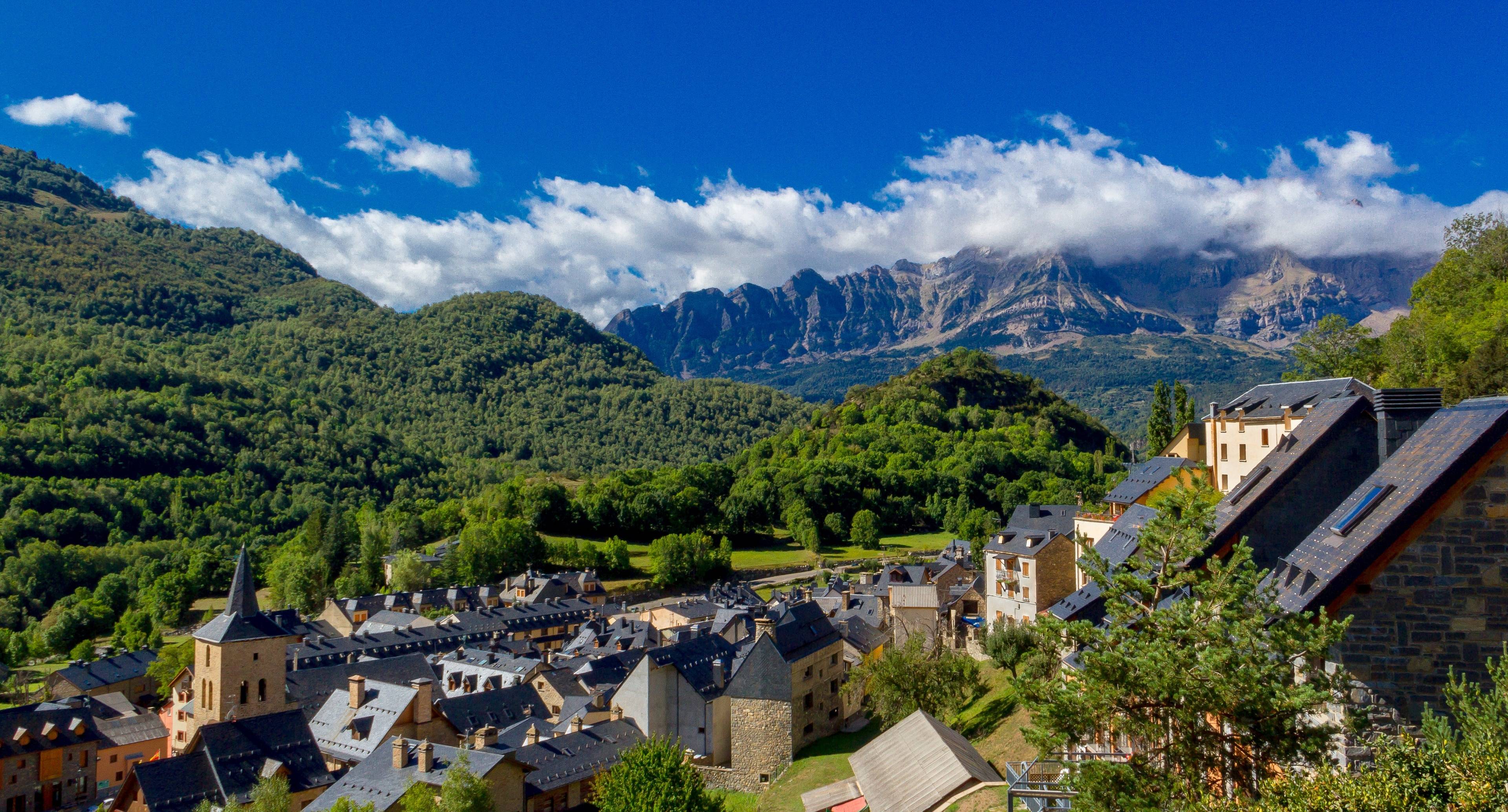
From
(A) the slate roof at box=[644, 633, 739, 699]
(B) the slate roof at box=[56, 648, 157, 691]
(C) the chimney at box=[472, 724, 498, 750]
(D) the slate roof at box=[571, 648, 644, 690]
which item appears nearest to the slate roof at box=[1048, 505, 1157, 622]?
(A) the slate roof at box=[644, 633, 739, 699]

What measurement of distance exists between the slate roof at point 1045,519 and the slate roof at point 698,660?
11.7m

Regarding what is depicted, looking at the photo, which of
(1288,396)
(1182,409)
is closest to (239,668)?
(1288,396)

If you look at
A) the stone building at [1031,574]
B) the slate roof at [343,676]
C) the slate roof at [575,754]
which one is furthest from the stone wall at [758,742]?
the slate roof at [343,676]

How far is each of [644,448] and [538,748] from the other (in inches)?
6001

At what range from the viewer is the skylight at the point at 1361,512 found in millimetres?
12859

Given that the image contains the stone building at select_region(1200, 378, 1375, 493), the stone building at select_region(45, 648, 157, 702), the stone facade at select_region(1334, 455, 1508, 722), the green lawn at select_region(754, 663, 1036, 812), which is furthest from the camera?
the stone building at select_region(45, 648, 157, 702)

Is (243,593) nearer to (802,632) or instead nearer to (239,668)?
(239,668)

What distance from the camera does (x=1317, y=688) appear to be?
10.6 metres

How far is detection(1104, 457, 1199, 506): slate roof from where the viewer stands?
1293 inches

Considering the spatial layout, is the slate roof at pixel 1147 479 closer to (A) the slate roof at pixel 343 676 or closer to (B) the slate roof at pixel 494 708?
(B) the slate roof at pixel 494 708

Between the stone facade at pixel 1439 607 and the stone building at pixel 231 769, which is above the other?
the stone facade at pixel 1439 607

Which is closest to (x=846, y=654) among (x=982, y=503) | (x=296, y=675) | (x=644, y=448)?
(x=296, y=675)

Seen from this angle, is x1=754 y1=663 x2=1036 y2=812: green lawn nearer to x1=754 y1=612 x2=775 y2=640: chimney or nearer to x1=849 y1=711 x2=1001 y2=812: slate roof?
x1=849 y1=711 x2=1001 y2=812: slate roof

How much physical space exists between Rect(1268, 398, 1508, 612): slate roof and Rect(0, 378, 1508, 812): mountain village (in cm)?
4
